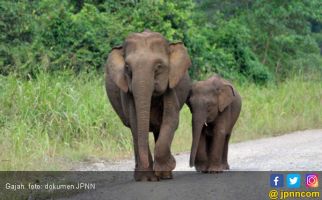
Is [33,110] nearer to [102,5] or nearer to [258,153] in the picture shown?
[258,153]

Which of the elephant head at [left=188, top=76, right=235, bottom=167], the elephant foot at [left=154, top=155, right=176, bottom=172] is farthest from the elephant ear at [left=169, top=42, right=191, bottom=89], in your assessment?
the elephant foot at [left=154, top=155, right=176, bottom=172]

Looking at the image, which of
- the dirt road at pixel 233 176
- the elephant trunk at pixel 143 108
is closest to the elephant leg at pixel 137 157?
the dirt road at pixel 233 176

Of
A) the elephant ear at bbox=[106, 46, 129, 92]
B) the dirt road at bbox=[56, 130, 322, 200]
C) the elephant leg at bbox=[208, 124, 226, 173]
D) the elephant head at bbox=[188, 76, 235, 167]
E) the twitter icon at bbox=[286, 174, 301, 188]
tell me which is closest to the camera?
the dirt road at bbox=[56, 130, 322, 200]

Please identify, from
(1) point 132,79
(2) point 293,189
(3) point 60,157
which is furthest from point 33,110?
(2) point 293,189

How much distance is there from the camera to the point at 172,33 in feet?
66.0

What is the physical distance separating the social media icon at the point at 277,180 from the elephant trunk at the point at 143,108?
55.0 inches

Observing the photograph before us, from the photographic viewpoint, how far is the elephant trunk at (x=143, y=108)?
27.8ft

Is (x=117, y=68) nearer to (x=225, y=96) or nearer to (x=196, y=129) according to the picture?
(x=196, y=129)

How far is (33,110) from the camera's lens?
13.5m

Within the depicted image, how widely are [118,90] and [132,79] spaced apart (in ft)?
3.70

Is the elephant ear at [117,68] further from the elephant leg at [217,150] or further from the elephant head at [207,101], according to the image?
the elephant leg at [217,150]

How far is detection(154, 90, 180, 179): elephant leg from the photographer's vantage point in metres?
8.91

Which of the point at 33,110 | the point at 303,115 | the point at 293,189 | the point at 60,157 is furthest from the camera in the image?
the point at 303,115

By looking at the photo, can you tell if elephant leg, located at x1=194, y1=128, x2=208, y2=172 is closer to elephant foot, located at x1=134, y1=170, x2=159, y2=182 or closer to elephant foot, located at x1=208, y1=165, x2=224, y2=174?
elephant foot, located at x1=208, y1=165, x2=224, y2=174
